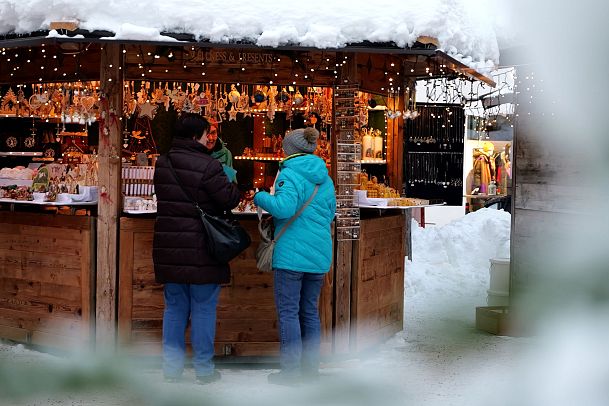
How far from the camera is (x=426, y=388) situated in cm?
620

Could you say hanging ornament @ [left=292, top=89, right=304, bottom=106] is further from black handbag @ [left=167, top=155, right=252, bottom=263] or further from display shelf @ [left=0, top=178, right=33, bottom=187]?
black handbag @ [left=167, top=155, right=252, bottom=263]

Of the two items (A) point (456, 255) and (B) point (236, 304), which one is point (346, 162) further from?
(A) point (456, 255)

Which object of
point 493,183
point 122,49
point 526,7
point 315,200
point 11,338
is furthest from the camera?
point 493,183

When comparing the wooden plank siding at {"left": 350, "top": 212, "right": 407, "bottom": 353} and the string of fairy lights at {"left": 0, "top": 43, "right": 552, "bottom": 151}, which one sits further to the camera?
the wooden plank siding at {"left": 350, "top": 212, "right": 407, "bottom": 353}

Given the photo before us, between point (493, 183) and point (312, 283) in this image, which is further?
point (493, 183)

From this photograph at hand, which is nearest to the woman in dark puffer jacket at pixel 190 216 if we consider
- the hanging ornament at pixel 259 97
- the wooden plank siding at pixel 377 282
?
the wooden plank siding at pixel 377 282

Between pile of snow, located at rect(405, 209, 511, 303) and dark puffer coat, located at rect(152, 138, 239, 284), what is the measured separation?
5.16m

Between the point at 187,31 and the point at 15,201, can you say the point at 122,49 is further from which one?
the point at 15,201

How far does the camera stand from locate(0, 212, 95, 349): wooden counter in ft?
22.6

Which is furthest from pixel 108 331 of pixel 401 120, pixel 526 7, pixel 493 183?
pixel 493 183

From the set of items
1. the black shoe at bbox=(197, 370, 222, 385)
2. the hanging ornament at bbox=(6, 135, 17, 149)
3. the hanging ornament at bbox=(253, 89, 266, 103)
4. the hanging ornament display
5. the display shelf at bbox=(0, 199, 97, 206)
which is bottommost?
the black shoe at bbox=(197, 370, 222, 385)

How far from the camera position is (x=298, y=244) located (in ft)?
19.9

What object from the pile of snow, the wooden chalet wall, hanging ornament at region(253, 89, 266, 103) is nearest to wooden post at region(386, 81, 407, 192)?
the wooden chalet wall

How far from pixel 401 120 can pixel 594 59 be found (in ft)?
24.8
